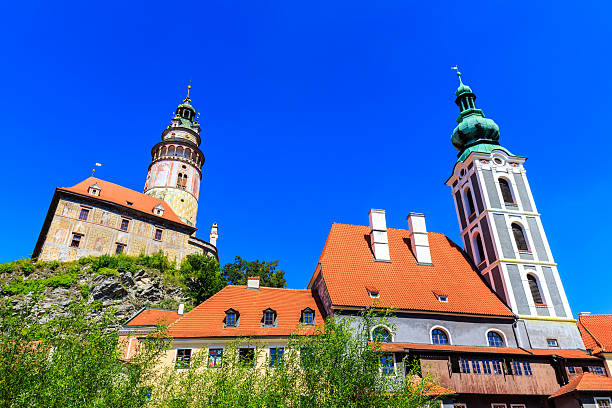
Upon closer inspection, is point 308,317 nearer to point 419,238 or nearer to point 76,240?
point 419,238

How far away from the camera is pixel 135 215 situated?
4722 cm

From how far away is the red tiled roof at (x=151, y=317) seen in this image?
29.5m

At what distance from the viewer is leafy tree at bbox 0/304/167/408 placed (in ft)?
49.4

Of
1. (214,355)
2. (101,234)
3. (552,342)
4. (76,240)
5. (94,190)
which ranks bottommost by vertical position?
(214,355)

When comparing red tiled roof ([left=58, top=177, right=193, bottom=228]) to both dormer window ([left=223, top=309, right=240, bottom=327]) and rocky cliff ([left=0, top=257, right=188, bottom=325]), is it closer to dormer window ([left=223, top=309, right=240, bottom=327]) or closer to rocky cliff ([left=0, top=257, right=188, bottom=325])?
rocky cliff ([left=0, top=257, right=188, bottom=325])

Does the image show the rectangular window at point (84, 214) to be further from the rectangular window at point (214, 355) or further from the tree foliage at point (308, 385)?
the tree foliage at point (308, 385)

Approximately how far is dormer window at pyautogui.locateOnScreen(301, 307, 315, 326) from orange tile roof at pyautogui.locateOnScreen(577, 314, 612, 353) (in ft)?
54.0

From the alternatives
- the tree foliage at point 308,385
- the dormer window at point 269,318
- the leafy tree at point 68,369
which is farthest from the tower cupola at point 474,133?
the leafy tree at point 68,369

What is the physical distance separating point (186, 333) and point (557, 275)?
76.7 ft

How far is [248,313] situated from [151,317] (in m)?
9.65

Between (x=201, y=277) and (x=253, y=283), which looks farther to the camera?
(x=201, y=277)

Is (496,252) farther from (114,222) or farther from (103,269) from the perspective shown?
(114,222)

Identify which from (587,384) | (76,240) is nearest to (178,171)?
(76,240)

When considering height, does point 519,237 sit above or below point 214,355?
above
